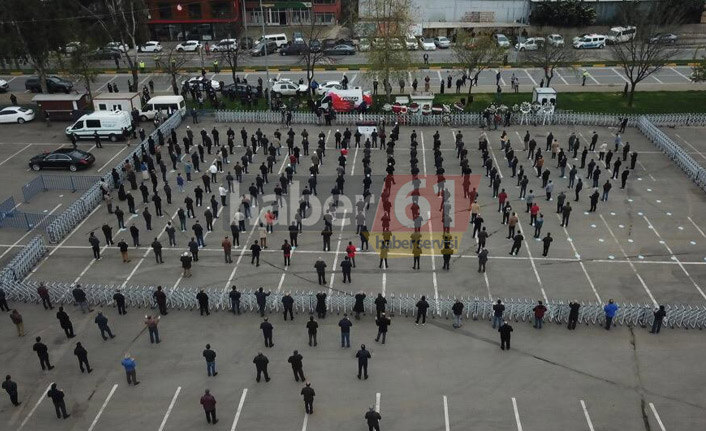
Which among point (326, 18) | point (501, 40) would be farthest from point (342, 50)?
point (501, 40)

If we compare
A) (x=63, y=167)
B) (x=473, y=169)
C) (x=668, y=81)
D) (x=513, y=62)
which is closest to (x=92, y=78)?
(x=63, y=167)

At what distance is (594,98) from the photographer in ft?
150

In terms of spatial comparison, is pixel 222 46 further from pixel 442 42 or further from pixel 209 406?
pixel 209 406

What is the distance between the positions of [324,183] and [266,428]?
17095mm

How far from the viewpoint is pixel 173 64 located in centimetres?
4566

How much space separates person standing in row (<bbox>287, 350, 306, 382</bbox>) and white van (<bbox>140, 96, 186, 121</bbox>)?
90.7 feet

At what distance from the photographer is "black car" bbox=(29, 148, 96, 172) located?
34.5m

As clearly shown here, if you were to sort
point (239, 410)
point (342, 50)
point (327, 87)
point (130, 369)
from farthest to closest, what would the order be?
point (342, 50), point (327, 87), point (130, 369), point (239, 410)

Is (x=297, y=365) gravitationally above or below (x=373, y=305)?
above

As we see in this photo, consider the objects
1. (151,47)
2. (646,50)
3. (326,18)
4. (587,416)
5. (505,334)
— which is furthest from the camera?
(326,18)

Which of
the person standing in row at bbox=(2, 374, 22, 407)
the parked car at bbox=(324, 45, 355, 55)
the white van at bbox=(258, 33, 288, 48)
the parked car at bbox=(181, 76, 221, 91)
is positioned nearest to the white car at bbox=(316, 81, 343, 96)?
the parked car at bbox=(181, 76, 221, 91)

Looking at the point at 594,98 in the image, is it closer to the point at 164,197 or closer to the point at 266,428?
the point at 164,197

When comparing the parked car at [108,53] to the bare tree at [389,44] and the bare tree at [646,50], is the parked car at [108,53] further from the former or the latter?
the bare tree at [646,50]

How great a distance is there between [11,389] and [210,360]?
533cm
